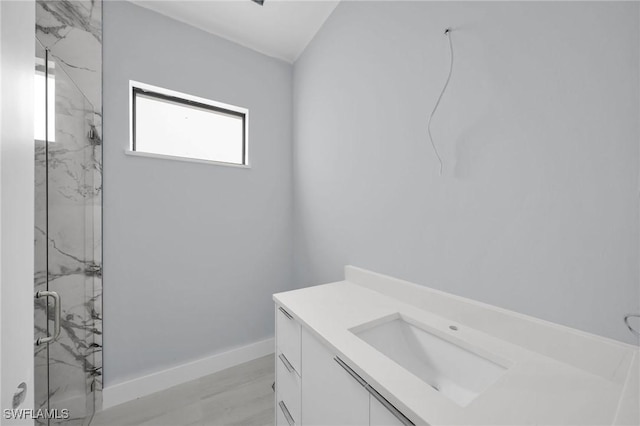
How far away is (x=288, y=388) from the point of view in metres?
1.11

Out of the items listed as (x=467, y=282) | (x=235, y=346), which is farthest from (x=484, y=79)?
(x=235, y=346)

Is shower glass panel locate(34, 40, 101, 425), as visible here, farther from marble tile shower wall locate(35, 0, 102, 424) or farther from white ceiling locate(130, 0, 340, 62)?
white ceiling locate(130, 0, 340, 62)

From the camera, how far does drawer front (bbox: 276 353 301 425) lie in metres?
1.02

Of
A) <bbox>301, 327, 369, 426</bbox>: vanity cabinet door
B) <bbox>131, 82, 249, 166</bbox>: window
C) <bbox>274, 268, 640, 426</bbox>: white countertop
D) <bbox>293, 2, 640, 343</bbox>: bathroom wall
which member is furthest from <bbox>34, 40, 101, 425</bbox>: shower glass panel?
<bbox>293, 2, 640, 343</bbox>: bathroom wall

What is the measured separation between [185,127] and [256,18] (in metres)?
1.04

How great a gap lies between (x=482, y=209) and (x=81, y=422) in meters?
2.48

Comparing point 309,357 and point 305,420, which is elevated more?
point 309,357

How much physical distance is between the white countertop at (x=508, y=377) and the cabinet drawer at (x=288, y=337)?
0.11 m

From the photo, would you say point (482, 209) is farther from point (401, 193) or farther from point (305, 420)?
point (305, 420)

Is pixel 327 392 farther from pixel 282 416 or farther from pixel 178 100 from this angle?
pixel 178 100

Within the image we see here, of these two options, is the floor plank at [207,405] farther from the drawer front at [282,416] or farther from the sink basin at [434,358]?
the sink basin at [434,358]

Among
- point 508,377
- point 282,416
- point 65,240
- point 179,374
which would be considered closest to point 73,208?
point 65,240

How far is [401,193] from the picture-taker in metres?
1.24

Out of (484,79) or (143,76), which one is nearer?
(484,79)
